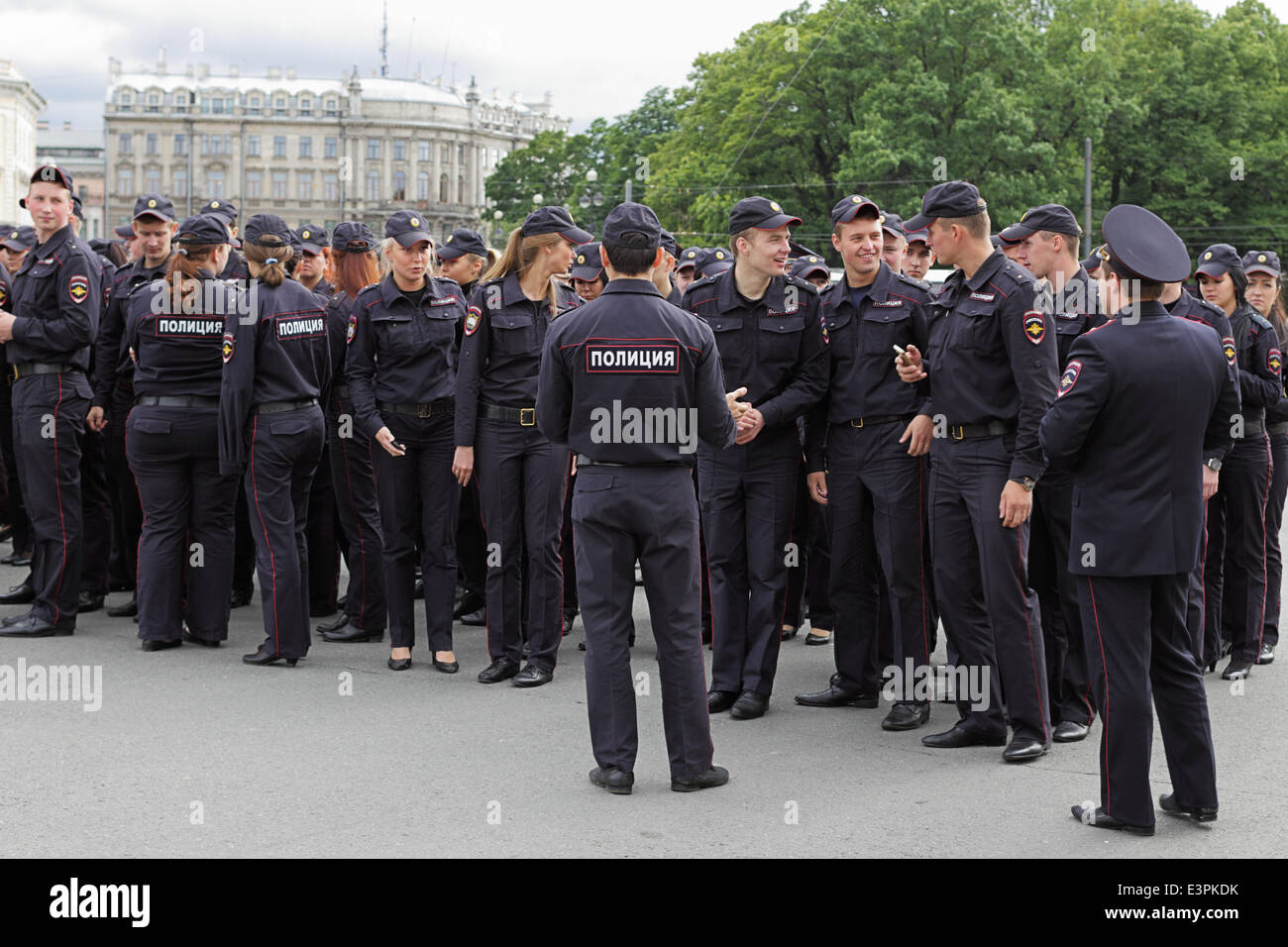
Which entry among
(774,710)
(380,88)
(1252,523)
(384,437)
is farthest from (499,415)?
(380,88)

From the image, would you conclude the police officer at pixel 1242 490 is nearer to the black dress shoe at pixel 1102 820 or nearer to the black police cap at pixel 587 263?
the black dress shoe at pixel 1102 820

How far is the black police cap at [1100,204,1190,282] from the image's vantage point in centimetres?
557

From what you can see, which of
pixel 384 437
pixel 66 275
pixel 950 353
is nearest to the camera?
pixel 950 353

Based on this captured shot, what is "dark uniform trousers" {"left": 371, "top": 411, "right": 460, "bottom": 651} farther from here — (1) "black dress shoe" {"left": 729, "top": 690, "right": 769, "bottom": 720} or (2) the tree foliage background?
(2) the tree foliage background

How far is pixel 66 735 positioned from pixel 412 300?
3.07 meters

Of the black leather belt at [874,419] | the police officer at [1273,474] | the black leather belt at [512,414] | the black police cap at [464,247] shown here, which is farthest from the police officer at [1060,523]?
the black police cap at [464,247]

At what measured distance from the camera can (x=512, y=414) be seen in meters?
8.09

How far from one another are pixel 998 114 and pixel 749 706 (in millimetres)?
35452

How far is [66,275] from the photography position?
30.1ft

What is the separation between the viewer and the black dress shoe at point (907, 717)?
7.25 meters

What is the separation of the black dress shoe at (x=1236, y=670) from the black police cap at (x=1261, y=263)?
2.39m

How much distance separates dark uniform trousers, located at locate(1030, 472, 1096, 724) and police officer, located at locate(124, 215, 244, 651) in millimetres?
4467

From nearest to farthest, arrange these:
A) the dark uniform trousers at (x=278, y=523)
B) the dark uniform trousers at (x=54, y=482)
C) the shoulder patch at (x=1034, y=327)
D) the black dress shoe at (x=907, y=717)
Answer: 1. the shoulder patch at (x=1034, y=327)
2. the black dress shoe at (x=907, y=717)
3. the dark uniform trousers at (x=278, y=523)
4. the dark uniform trousers at (x=54, y=482)

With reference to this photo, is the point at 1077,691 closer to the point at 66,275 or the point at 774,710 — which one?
the point at 774,710
